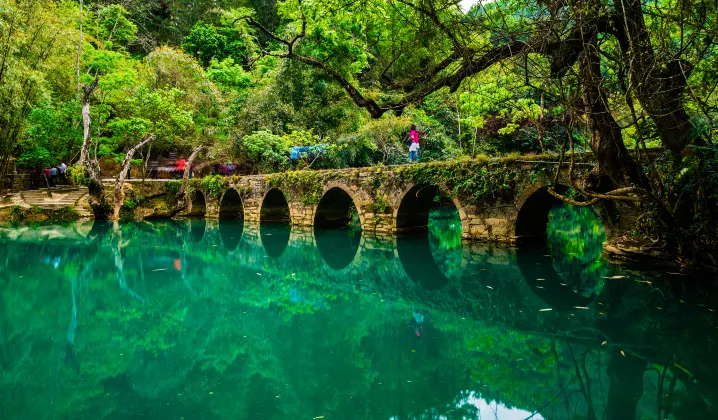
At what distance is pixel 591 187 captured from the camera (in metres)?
7.61

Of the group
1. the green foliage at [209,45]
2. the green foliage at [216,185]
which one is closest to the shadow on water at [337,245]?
the green foliage at [216,185]

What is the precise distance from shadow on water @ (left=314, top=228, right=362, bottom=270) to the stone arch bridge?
0.74 metres

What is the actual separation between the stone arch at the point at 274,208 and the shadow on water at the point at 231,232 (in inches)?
39.0

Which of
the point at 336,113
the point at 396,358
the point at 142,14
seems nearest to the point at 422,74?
the point at 396,358

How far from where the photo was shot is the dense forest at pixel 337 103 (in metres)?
5.84

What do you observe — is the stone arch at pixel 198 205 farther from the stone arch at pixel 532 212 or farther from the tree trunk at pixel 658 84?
the tree trunk at pixel 658 84

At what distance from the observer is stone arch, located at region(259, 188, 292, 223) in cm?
1766

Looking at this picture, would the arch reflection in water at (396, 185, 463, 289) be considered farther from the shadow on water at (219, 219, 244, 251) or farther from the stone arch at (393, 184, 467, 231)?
the shadow on water at (219, 219, 244, 251)

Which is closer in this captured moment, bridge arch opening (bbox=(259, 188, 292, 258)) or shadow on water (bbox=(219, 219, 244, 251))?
shadow on water (bbox=(219, 219, 244, 251))

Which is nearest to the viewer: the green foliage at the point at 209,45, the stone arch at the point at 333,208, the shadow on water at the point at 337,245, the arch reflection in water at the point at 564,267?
the arch reflection in water at the point at 564,267

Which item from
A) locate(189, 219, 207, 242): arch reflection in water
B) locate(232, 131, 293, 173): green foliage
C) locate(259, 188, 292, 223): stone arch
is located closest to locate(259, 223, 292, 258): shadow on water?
locate(259, 188, 292, 223): stone arch

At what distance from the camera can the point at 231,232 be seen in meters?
15.4

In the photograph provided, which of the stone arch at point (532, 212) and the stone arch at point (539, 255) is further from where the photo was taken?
the stone arch at point (532, 212)

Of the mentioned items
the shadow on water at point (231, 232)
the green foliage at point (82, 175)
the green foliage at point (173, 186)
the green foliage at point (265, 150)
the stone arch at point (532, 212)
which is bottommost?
the shadow on water at point (231, 232)
